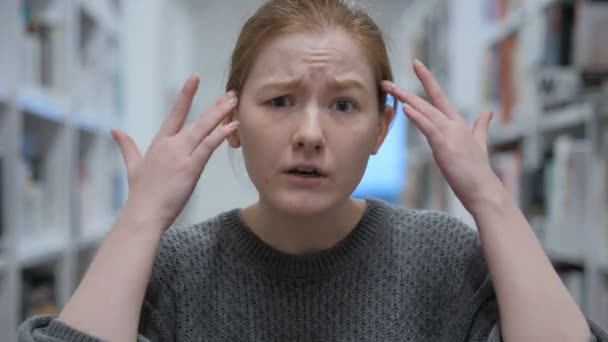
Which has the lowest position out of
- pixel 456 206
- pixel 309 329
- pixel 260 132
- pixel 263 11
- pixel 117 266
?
pixel 456 206

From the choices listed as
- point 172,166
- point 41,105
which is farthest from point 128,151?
point 41,105

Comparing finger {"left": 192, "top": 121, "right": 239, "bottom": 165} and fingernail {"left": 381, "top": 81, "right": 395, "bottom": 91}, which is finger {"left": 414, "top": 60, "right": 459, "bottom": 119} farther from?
finger {"left": 192, "top": 121, "right": 239, "bottom": 165}

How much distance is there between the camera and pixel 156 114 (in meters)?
4.00

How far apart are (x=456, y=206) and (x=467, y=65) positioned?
0.74 metres

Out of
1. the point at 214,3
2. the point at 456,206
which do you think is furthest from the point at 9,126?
the point at 214,3

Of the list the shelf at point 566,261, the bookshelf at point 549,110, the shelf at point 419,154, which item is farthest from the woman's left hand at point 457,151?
the shelf at point 419,154

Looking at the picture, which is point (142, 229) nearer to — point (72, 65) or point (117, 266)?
point (117, 266)

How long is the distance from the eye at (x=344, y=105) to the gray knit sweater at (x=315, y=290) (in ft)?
0.69

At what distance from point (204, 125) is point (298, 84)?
0.48 feet

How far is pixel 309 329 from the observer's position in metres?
1.12

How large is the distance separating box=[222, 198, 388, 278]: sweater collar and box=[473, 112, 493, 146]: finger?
21 cm

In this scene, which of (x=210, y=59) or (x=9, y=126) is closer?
(x=9, y=126)

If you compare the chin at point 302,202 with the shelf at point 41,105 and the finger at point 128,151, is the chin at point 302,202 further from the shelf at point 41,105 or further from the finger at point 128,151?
the shelf at point 41,105

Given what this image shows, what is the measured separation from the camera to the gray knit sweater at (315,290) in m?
1.12
